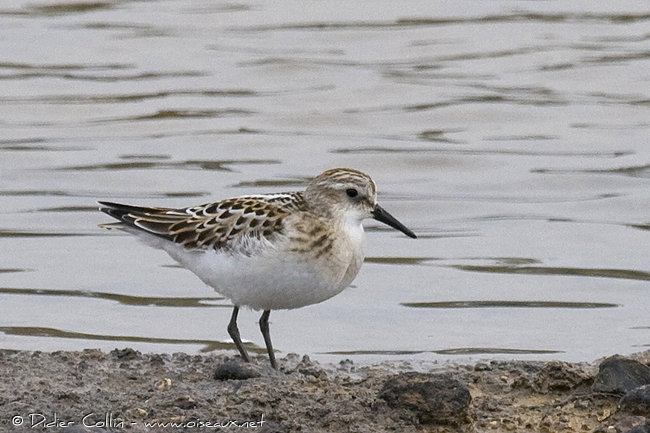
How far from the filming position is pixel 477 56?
705 inches

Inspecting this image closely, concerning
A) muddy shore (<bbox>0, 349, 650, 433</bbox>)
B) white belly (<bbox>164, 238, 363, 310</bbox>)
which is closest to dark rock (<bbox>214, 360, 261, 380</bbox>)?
muddy shore (<bbox>0, 349, 650, 433</bbox>)

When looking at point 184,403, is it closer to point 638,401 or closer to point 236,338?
point 236,338

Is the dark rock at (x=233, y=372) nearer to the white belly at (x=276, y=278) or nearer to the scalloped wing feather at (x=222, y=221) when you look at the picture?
the white belly at (x=276, y=278)

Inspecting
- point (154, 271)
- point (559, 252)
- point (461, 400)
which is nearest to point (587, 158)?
point (559, 252)

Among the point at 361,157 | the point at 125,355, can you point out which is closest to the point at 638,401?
the point at 125,355

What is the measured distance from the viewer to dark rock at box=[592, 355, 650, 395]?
263 inches

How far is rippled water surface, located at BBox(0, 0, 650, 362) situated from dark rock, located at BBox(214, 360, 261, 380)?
5.75 feet

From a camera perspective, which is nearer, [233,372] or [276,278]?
[233,372]

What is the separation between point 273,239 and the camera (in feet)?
24.6

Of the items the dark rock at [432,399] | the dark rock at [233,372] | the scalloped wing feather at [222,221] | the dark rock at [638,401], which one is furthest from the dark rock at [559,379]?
the scalloped wing feather at [222,221]

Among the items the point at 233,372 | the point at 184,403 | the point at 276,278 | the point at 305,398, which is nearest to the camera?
the point at 184,403

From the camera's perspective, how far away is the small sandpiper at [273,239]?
24.4ft

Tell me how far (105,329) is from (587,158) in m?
6.81

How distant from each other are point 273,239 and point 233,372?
2.69ft
